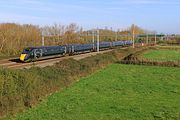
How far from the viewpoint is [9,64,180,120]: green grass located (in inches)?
456

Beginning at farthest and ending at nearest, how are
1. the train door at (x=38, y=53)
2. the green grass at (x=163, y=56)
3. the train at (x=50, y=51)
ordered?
the green grass at (x=163, y=56) < the train door at (x=38, y=53) < the train at (x=50, y=51)

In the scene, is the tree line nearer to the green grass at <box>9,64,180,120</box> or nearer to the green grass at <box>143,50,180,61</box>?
the green grass at <box>143,50,180,61</box>

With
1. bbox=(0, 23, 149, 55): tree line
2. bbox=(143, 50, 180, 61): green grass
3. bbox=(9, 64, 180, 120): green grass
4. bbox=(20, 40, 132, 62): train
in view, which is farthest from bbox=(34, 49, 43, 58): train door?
Result: bbox=(9, 64, 180, 120): green grass

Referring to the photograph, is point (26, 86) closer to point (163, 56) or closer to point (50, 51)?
point (50, 51)

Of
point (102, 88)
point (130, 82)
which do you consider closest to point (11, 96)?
point (102, 88)

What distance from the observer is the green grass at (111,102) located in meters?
11.6

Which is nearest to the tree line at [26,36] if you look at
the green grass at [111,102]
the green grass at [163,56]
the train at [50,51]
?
the train at [50,51]

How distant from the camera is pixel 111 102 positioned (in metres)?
14.1

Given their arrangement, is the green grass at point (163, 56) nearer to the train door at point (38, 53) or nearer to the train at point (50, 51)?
the train at point (50, 51)

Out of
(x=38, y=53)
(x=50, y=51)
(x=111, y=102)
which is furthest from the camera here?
(x=50, y=51)

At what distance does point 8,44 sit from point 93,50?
59.9 feet

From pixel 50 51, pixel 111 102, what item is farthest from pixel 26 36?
pixel 111 102

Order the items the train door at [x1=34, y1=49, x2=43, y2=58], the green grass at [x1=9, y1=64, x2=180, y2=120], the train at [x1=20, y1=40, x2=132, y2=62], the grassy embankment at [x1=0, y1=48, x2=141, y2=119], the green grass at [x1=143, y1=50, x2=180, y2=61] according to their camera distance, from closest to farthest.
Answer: the grassy embankment at [x1=0, y1=48, x2=141, y2=119] < the green grass at [x1=9, y1=64, x2=180, y2=120] < the train at [x1=20, y1=40, x2=132, y2=62] < the train door at [x1=34, y1=49, x2=43, y2=58] < the green grass at [x1=143, y1=50, x2=180, y2=61]

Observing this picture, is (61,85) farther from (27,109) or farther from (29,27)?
(29,27)
